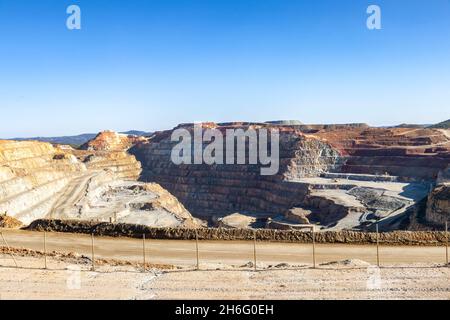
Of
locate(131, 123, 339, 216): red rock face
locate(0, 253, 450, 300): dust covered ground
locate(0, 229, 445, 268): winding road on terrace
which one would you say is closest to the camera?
locate(0, 253, 450, 300): dust covered ground

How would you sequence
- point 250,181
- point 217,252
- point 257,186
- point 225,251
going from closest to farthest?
point 217,252, point 225,251, point 257,186, point 250,181

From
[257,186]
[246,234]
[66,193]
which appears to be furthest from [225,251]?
[257,186]

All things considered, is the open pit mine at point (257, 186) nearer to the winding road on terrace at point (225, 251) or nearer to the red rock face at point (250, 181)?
the red rock face at point (250, 181)

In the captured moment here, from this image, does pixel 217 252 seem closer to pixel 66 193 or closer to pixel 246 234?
pixel 246 234

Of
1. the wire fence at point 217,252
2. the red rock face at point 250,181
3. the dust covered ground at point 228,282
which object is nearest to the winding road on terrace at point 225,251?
the wire fence at point 217,252

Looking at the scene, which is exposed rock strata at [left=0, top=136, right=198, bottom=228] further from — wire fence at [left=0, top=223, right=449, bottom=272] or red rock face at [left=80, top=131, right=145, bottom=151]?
red rock face at [left=80, top=131, right=145, bottom=151]

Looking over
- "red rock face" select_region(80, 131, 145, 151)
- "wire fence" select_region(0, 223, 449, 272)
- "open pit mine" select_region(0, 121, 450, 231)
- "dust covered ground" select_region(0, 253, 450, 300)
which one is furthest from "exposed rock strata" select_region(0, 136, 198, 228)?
"red rock face" select_region(80, 131, 145, 151)

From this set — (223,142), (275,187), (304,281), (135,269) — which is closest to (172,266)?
(135,269)
